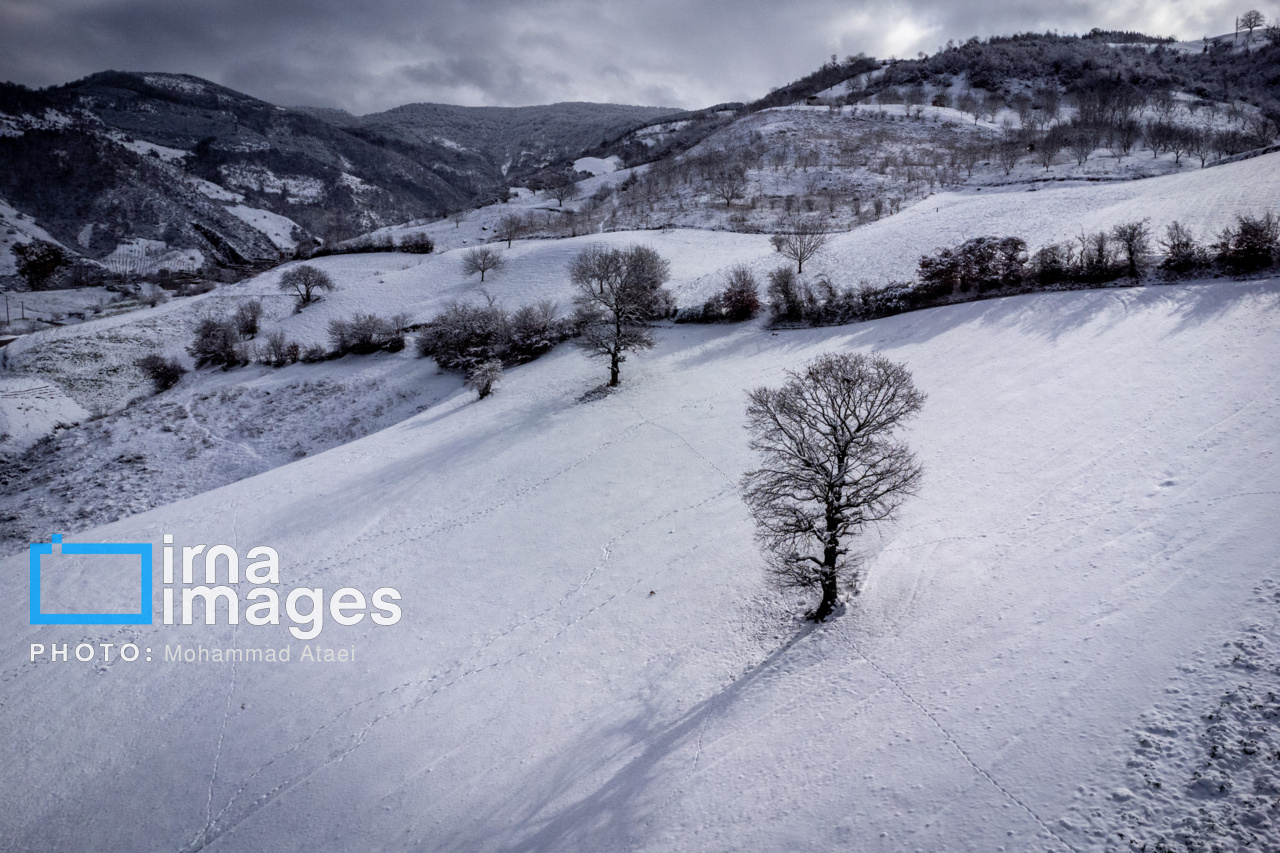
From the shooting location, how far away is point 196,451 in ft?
→ 95.1

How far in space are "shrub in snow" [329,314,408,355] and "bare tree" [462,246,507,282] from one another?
38.1ft

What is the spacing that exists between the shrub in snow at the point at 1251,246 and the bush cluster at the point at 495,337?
1386 inches

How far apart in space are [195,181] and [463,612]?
147 m

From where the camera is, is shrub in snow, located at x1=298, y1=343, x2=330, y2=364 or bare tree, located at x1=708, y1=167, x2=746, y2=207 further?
bare tree, located at x1=708, y1=167, x2=746, y2=207

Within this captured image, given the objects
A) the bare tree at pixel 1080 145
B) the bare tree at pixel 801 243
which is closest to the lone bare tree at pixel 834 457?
the bare tree at pixel 801 243

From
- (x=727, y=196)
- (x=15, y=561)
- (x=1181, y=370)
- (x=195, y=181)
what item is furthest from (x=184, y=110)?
(x=1181, y=370)

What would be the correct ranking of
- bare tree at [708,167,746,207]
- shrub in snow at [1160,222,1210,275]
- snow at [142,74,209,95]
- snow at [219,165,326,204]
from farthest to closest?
1. snow at [142,74,209,95]
2. snow at [219,165,326,204]
3. bare tree at [708,167,746,207]
4. shrub in snow at [1160,222,1210,275]

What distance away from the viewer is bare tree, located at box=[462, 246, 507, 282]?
4841 cm

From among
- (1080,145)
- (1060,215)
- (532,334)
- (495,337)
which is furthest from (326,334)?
(1080,145)

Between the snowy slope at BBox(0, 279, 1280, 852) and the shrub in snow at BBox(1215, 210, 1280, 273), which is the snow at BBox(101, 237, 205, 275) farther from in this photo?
the shrub in snow at BBox(1215, 210, 1280, 273)

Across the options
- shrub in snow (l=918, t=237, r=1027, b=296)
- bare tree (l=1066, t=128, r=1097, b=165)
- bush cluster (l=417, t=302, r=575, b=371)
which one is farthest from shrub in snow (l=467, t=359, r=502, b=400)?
bare tree (l=1066, t=128, r=1097, b=165)

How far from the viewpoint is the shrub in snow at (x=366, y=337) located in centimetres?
3912

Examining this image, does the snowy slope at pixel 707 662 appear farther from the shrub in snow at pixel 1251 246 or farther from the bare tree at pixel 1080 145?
the bare tree at pixel 1080 145

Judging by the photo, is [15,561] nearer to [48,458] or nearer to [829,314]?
[48,458]
